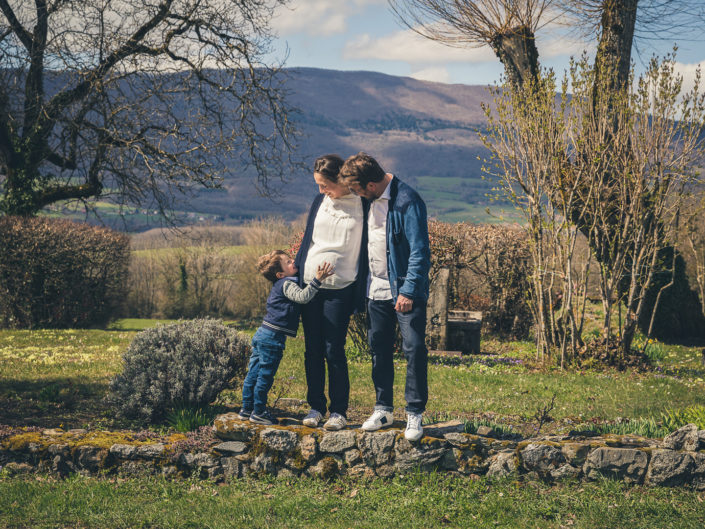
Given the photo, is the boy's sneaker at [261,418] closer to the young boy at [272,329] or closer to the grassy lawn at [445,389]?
the young boy at [272,329]

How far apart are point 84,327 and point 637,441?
14031 millimetres

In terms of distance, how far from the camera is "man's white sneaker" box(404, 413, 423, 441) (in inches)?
181

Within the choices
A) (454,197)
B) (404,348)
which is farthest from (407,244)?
(454,197)

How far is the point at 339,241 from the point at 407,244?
517mm

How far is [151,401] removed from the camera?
5973mm

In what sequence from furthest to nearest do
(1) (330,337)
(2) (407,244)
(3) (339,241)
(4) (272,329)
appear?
(4) (272,329) → (1) (330,337) → (3) (339,241) → (2) (407,244)

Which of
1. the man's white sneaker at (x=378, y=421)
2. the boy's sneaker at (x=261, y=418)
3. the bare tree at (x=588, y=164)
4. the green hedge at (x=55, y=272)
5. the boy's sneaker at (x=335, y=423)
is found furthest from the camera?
the green hedge at (x=55, y=272)

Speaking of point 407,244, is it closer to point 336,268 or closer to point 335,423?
point 336,268

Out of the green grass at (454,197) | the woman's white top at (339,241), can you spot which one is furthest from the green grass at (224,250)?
the green grass at (454,197)

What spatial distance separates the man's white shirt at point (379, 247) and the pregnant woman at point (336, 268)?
0.13 meters

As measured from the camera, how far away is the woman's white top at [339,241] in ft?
15.4

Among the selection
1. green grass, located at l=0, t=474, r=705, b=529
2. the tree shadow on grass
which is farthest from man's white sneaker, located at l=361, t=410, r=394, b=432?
the tree shadow on grass

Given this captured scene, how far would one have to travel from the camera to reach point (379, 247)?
15.2 feet

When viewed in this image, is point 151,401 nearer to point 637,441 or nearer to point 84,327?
point 637,441
